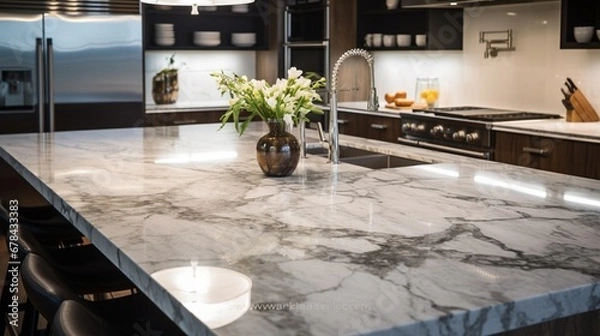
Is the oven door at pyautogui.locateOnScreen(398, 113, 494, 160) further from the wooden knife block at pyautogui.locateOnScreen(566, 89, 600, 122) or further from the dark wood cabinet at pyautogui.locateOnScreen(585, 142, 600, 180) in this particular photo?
the dark wood cabinet at pyautogui.locateOnScreen(585, 142, 600, 180)

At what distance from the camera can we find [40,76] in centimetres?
563

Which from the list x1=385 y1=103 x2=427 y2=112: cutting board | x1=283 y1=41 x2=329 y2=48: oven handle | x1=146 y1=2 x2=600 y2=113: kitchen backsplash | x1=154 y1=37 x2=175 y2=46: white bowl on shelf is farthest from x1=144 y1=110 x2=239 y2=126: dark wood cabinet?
x1=385 y1=103 x2=427 y2=112: cutting board

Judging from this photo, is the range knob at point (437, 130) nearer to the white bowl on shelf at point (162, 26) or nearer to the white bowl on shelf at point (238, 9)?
the white bowl on shelf at point (238, 9)

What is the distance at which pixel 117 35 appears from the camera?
589 cm

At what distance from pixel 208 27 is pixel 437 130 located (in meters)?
2.96

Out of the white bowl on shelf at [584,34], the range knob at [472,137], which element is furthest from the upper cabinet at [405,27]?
the white bowl on shelf at [584,34]

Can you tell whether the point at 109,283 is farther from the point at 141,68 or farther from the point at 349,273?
the point at 141,68

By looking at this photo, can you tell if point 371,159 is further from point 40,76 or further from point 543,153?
point 40,76

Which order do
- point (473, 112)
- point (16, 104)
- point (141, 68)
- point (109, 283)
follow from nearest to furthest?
point (109, 283) < point (473, 112) < point (16, 104) < point (141, 68)

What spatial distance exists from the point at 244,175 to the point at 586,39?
2.63 metres

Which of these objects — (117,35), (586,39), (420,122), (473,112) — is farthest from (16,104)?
(586,39)

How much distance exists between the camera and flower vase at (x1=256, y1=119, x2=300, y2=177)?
272cm

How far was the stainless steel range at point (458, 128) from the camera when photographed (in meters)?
4.70

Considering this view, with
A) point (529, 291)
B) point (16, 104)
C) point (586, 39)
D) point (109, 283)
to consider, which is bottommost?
point (109, 283)
